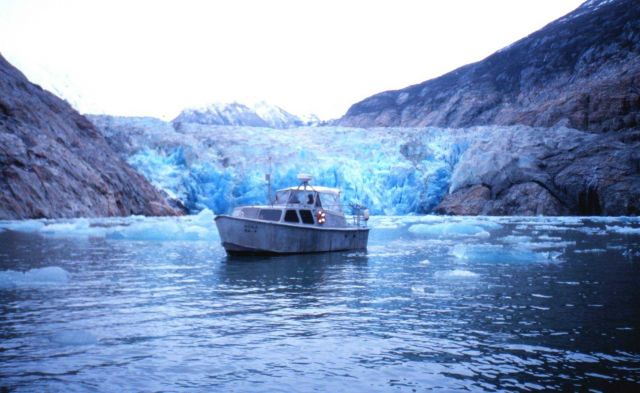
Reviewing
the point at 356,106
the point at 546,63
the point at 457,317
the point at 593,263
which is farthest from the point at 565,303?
the point at 356,106

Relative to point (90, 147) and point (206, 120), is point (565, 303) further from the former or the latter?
point (206, 120)

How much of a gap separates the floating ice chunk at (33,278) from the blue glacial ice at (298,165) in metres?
40.9

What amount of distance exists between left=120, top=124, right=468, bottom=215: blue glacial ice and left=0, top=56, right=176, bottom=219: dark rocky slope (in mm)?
4623

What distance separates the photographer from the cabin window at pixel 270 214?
17.5 metres

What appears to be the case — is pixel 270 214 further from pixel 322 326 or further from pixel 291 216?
pixel 322 326

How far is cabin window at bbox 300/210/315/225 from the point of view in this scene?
59.9 ft

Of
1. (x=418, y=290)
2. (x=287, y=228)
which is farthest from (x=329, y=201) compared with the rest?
(x=418, y=290)

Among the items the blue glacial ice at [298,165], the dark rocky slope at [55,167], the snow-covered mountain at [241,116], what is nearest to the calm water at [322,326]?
the dark rocky slope at [55,167]

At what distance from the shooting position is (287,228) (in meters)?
17.2

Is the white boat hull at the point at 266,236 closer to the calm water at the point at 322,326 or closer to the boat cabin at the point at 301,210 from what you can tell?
the boat cabin at the point at 301,210

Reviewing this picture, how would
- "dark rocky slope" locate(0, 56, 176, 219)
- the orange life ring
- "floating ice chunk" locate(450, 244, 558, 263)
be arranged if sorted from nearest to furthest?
"floating ice chunk" locate(450, 244, 558, 263) → the orange life ring → "dark rocky slope" locate(0, 56, 176, 219)

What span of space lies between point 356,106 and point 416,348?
4578 inches

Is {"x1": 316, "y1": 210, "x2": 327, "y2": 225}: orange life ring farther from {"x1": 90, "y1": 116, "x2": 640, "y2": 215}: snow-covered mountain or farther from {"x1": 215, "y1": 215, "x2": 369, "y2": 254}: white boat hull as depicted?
{"x1": 90, "y1": 116, "x2": 640, "y2": 215}: snow-covered mountain

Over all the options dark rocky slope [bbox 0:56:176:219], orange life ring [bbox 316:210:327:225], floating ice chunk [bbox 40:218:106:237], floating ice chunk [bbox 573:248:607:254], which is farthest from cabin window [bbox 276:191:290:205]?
dark rocky slope [bbox 0:56:176:219]
